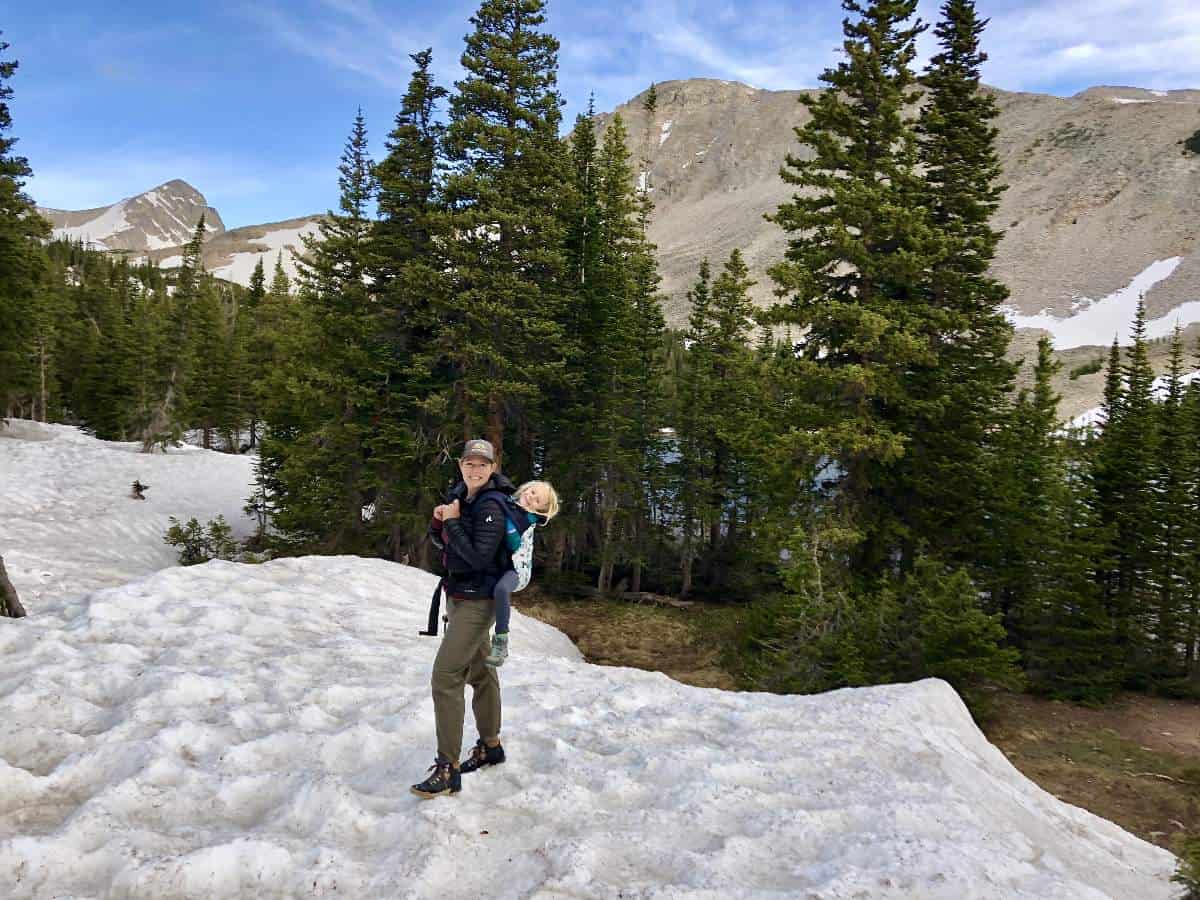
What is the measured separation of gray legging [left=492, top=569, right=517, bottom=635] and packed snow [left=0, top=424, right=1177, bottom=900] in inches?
50.3

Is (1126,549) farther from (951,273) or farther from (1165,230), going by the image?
(1165,230)

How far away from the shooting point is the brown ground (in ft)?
38.4

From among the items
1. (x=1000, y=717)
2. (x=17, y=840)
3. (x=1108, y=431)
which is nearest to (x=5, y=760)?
(x=17, y=840)

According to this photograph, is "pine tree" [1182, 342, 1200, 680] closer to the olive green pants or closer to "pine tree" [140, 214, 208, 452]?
the olive green pants

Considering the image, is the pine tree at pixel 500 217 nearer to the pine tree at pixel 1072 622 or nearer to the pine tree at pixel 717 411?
the pine tree at pixel 717 411

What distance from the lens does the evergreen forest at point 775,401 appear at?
15.5 m

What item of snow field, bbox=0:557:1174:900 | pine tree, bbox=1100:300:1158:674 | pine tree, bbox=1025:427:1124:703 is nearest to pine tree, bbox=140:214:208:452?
snow field, bbox=0:557:1174:900

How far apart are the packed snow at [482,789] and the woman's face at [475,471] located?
223cm

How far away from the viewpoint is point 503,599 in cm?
474

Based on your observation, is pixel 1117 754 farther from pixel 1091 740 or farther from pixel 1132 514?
pixel 1132 514

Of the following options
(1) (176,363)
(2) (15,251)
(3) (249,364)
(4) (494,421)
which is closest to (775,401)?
(4) (494,421)

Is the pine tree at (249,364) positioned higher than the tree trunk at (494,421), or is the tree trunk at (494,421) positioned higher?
the pine tree at (249,364)

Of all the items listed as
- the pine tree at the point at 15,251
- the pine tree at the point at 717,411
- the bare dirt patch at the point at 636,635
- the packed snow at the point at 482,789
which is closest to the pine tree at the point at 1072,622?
the bare dirt patch at the point at 636,635

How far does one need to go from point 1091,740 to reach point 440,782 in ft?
53.2
